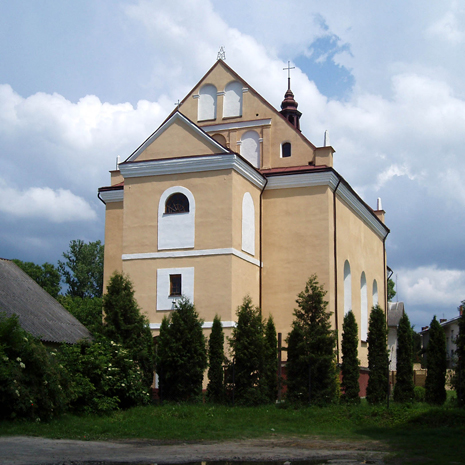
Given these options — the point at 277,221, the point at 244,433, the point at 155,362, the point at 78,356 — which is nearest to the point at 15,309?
the point at 78,356

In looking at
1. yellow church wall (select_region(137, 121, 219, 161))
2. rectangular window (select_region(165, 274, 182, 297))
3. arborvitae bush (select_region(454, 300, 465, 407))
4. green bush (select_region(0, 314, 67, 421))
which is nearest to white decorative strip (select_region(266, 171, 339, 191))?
yellow church wall (select_region(137, 121, 219, 161))

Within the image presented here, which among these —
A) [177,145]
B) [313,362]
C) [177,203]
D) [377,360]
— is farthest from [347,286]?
[313,362]

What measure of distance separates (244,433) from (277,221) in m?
12.7

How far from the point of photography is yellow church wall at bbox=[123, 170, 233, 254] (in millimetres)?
25688

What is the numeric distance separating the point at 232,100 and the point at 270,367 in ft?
45.3

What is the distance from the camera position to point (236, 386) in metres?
21.7

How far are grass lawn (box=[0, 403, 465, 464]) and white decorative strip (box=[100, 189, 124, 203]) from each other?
12.7 meters

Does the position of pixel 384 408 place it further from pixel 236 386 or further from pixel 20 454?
pixel 20 454

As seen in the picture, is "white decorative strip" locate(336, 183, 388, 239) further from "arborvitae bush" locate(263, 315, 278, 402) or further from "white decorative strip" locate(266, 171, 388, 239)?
"arborvitae bush" locate(263, 315, 278, 402)

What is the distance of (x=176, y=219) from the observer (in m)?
26.4

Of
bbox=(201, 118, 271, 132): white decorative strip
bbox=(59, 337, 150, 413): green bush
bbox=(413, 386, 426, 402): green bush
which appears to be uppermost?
bbox=(201, 118, 271, 132): white decorative strip

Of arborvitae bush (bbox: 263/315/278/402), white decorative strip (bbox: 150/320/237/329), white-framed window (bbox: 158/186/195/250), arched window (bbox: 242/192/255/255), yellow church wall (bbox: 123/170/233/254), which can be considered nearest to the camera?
arborvitae bush (bbox: 263/315/278/402)

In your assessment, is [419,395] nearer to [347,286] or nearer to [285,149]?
[347,286]

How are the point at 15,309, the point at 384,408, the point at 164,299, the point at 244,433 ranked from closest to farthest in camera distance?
the point at 244,433 < the point at 384,408 < the point at 15,309 < the point at 164,299
